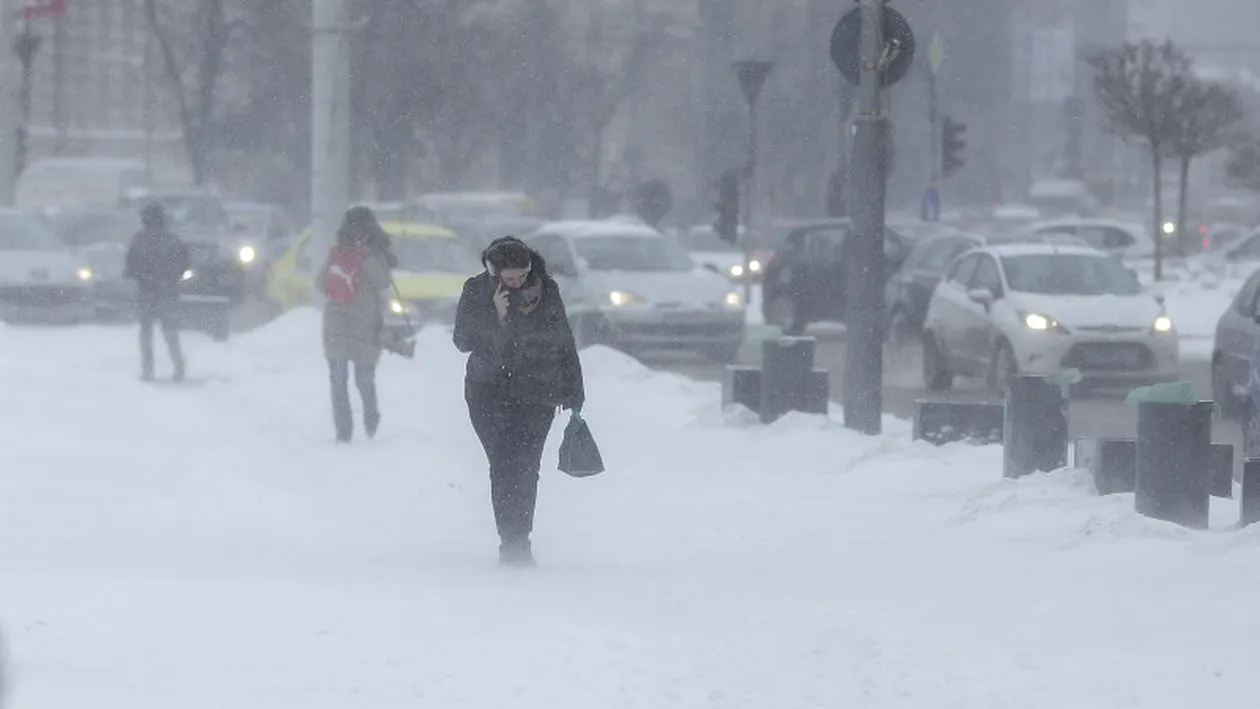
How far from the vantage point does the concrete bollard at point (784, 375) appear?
1602cm

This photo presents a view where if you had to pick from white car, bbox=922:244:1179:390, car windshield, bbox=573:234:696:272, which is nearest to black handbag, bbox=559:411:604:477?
white car, bbox=922:244:1179:390

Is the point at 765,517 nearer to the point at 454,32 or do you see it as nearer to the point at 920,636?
the point at 920,636

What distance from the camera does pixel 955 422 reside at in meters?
14.4

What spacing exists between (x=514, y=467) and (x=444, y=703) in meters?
3.02

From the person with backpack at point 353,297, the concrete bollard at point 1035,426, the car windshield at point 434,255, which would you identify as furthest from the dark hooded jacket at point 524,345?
the car windshield at point 434,255

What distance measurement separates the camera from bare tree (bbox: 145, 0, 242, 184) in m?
51.6

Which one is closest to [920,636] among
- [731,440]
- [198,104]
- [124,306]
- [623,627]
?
[623,627]

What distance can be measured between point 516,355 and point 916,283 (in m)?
17.4

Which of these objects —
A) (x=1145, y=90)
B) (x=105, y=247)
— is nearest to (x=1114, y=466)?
(x=105, y=247)

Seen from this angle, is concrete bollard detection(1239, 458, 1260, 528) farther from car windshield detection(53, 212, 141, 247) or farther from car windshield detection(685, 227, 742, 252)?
car windshield detection(685, 227, 742, 252)

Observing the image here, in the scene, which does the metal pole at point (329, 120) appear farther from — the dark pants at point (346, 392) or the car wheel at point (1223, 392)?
the car wheel at point (1223, 392)

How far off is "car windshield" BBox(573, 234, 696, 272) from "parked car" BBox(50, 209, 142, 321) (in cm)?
751

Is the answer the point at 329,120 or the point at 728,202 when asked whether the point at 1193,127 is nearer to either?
the point at 728,202

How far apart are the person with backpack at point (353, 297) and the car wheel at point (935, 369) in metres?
7.66
